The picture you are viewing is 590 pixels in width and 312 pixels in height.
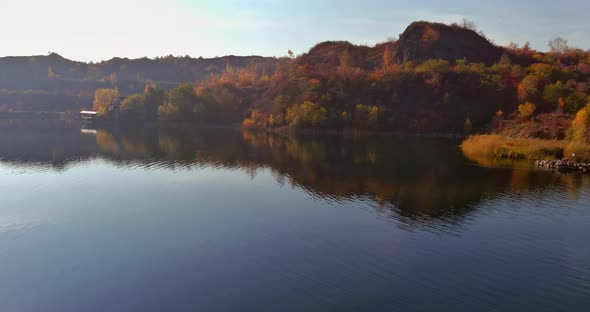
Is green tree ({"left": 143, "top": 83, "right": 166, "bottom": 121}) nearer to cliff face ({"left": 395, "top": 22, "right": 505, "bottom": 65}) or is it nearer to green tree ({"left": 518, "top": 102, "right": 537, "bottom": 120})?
cliff face ({"left": 395, "top": 22, "right": 505, "bottom": 65})

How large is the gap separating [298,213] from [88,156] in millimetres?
43248

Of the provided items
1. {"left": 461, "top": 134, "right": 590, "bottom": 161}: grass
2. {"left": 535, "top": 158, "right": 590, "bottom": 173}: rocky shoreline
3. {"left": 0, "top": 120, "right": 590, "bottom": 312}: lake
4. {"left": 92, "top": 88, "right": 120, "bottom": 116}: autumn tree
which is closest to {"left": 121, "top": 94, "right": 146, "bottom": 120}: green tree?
{"left": 92, "top": 88, "right": 120, "bottom": 116}: autumn tree

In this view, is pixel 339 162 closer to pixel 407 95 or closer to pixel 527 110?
pixel 527 110

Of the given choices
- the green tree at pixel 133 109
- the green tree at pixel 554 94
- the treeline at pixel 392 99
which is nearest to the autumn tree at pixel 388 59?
the treeline at pixel 392 99

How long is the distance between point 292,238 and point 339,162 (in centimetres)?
3265

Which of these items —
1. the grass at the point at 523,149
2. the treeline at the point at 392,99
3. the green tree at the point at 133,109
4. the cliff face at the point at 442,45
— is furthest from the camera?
the cliff face at the point at 442,45

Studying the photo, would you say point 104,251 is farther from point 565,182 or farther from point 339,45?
point 339,45

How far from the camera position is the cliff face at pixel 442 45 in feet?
478

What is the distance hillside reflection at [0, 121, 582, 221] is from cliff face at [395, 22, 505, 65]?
6598cm

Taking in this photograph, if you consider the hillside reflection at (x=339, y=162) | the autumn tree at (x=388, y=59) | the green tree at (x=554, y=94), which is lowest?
the hillside reflection at (x=339, y=162)

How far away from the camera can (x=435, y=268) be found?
23.7 m

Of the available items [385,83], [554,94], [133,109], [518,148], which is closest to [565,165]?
[518,148]

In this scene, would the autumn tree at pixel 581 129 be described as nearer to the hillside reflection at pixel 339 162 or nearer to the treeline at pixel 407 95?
the hillside reflection at pixel 339 162

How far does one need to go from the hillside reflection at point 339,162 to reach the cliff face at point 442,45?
66.0m
